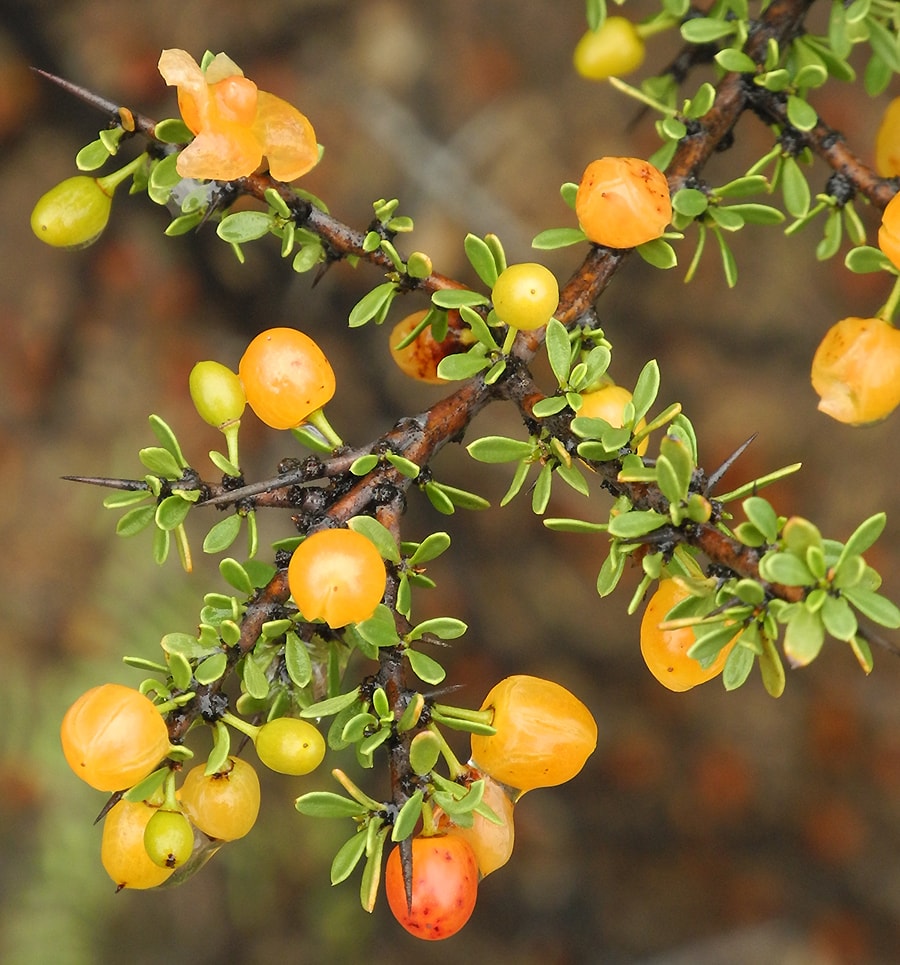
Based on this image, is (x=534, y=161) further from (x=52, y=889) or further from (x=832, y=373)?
(x=52, y=889)

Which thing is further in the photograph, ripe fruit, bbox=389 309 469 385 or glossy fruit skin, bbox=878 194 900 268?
ripe fruit, bbox=389 309 469 385

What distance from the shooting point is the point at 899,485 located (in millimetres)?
1658

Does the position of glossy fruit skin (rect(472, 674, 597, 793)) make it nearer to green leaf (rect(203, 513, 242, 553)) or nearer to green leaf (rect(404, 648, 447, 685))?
green leaf (rect(404, 648, 447, 685))

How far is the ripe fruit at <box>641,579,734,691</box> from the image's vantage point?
1.98ft

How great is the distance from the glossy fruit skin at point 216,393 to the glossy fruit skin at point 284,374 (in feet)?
0.04

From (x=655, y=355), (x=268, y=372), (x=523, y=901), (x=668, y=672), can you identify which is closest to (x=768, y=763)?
(x=523, y=901)

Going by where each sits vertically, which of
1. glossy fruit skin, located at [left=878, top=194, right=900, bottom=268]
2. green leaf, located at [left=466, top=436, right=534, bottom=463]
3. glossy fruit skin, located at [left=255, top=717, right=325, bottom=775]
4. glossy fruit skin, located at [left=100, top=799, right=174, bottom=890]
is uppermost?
glossy fruit skin, located at [left=878, top=194, right=900, bottom=268]

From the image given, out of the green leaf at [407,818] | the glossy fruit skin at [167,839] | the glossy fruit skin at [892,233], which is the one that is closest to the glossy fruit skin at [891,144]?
the glossy fruit skin at [892,233]

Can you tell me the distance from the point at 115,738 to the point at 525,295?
364 millimetres

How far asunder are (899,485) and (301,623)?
53.4 inches

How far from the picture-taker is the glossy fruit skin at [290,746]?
1.86 feet

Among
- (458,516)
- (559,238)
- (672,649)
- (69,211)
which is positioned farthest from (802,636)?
(458,516)

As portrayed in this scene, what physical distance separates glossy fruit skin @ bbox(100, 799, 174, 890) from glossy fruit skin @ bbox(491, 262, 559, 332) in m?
0.39

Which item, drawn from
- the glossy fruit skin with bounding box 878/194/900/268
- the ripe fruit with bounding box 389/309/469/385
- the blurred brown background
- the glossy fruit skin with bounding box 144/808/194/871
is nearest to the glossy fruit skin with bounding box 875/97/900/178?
the glossy fruit skin with bounding box 878/194/900/268
